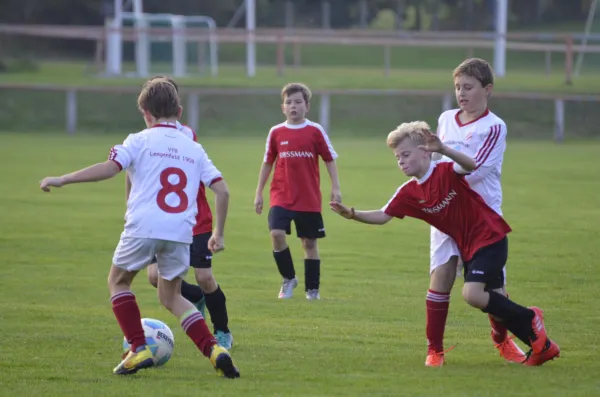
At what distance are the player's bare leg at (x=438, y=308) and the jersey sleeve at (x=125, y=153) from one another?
1.85 metres

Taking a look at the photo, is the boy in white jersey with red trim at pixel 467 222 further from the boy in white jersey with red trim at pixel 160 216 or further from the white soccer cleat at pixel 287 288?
the white soccer cleat at pixel 287 288

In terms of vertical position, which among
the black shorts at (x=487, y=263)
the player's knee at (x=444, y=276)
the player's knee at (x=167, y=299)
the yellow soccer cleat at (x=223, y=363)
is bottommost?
the yellow soccer cleat at (x=223, y=363)

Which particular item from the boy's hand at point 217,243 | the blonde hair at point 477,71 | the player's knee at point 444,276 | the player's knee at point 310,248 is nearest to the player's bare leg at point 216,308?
the boy's hand at point 217,243

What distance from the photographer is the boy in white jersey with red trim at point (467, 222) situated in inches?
243

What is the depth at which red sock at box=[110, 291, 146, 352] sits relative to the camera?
6059 millimetres

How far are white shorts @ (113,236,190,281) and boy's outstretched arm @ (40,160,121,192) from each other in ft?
1.32

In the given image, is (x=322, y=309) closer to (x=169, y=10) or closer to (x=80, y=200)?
(x=80, y=200)

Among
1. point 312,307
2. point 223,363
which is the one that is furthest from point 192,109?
point 223,363

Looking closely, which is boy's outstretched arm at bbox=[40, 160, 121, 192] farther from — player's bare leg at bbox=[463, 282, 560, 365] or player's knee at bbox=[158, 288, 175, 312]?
player's bare leg at bbox=[463, 282, 560, 365]

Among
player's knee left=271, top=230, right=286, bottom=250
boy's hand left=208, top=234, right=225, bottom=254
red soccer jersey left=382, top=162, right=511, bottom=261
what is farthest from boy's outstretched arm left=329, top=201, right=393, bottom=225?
player's knee left=271, top=230, right=286, bottom=250

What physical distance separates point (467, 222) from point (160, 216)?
172 centimetres

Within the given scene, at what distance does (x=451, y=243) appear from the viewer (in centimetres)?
635

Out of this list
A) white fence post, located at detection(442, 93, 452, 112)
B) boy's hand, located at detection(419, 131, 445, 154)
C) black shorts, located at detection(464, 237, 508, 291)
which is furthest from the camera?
white fence post, located at detection(442, 93, 452, 112)

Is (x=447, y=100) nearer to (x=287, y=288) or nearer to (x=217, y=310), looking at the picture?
(x=287, y=288)
